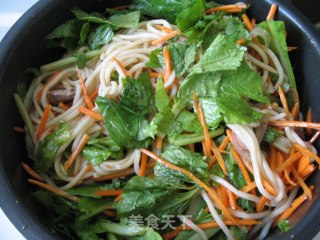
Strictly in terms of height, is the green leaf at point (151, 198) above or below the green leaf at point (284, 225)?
above

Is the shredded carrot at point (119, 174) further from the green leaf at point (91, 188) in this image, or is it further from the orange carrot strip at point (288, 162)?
the orange carrot strip at point (288, 162)

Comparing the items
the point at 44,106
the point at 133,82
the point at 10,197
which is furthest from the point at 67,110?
the point at 10,197

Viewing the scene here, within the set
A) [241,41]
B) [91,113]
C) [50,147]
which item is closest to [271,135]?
[241,41]

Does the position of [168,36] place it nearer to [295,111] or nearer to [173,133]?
[173,133]

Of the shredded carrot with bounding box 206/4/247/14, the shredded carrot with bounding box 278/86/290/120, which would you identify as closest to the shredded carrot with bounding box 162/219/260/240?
the shredded carrot with bounding box 278/86/290/120

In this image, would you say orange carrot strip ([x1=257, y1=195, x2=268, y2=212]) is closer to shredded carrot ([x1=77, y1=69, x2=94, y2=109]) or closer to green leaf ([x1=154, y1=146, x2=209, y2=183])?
green leaf ([x1=154, y1=146, x2=209, y2=183])

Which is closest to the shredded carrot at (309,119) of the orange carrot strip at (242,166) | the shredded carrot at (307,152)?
the shredded carrot at (307,152)
